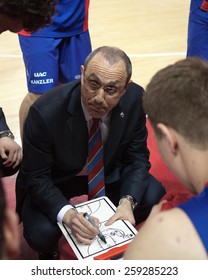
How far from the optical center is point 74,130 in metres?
2.02

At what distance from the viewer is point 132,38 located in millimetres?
4949

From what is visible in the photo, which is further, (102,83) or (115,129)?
(115,129)

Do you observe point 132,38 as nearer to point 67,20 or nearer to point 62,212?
point 67,20

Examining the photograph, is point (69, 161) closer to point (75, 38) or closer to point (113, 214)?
point (113, 214)

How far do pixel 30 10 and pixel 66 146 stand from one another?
2.07ft

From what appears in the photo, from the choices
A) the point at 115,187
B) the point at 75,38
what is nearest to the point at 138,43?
the point at 75,38

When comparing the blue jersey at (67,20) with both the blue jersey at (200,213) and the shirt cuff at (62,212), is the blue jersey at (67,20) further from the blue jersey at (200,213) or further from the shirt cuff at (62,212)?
the blue jersey at (200,213)

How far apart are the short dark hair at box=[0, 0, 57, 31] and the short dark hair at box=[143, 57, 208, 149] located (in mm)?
694

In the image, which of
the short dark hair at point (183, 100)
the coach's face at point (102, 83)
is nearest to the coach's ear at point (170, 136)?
the short dark hair at point (183, 100)

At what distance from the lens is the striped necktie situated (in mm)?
2057

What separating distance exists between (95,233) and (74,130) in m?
0.49

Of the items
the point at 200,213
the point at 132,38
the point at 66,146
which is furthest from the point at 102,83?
the point at 132,38

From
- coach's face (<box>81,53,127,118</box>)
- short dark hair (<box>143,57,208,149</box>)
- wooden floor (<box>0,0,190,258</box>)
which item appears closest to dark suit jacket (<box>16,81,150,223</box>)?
coach's face (<box>81,53,127,118</box>)

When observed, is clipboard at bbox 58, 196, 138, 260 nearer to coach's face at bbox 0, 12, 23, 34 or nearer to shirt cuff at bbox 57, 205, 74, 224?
shirt cuff at bbox 57, 205, 74, 224
